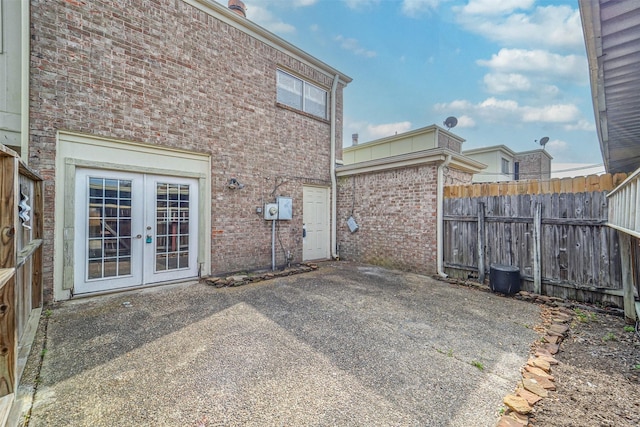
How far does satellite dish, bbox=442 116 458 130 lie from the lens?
1134cm

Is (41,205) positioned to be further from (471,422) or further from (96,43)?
(471,422)

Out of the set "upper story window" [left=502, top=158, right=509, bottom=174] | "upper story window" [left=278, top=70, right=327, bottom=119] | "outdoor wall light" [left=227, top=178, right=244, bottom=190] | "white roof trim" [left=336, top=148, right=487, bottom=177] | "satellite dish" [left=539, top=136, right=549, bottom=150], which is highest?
"satellite dish" [left=539, top=136, right=549, bottom=150]

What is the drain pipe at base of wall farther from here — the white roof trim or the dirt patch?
the dirt patch

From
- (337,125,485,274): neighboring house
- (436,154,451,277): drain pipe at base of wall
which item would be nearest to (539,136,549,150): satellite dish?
(337,125,485,274): neighboring house

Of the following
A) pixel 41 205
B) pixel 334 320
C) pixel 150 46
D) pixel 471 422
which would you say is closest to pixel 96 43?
pixel 150 46

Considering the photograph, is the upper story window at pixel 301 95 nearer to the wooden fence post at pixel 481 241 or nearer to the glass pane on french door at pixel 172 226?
the glass pane on french door at pixel 172 226

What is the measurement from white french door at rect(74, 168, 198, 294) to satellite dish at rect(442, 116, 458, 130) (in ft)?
35.3

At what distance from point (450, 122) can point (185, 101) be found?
10641 mm

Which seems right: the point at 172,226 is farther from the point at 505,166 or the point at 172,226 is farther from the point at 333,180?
the point at 505,166

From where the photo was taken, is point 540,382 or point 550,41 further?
point 550,41

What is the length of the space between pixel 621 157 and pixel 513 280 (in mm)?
4570

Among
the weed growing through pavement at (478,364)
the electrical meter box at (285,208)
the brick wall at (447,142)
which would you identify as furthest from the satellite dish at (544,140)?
the weed growing through pavement at (478,364)

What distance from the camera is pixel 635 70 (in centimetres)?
284

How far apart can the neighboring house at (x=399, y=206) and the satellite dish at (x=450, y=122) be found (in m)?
5.29
